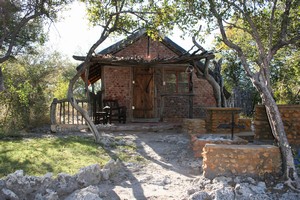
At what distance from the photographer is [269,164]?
568cm

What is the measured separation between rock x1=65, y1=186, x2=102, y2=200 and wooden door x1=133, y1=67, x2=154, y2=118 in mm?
8485

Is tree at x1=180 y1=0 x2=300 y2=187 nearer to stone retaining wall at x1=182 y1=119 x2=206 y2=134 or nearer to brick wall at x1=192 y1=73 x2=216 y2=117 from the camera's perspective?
stone retaining wall at x1=182 y1=119 x2=206 y2=134

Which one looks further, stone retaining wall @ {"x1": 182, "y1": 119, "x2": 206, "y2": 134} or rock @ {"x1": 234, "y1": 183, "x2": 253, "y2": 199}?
stone retaining wall @ {"x1": 182, "y1": 119, "x2": 206, "y2": 134}

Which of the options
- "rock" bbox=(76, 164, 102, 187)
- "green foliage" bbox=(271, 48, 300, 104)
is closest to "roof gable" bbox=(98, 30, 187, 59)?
"green foliage" bbox=(271, 48, 300, 104)

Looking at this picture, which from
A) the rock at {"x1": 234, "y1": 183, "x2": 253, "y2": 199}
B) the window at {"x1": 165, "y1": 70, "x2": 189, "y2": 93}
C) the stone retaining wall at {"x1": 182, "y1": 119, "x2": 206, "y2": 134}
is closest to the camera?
the rock at {"x1": 234, "y1": 183, "x2": 253, "y2": 199}

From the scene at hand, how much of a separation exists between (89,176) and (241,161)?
9.40 feet

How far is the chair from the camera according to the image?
11664mm

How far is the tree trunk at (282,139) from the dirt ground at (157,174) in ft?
5.47

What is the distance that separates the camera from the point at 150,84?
1339cm

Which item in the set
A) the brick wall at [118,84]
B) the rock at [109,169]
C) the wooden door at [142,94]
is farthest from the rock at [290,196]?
the brick wall at [118,84]

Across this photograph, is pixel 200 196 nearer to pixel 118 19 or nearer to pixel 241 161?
pixel 241 161

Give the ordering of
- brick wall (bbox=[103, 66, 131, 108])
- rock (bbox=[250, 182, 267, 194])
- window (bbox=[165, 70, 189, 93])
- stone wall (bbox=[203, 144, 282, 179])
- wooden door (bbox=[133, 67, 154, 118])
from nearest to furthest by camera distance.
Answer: rock (bbox=[250, 182, 267, 194])
stone wall (bbox=[203, 144, 282, 179])
brick wall (bbox=[103, 66, 131, 108])
wooden door (bbox=[133, 67, 154, 118])
window (bbox=[165, 70, 189, 93])

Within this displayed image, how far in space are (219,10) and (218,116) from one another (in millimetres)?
3710

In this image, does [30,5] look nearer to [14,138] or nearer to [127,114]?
[14,138]
